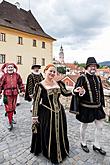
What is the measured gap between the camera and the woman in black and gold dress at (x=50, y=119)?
10.7 feet

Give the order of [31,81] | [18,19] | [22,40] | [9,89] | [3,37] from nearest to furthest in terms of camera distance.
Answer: [9,89] → [31,81] → [3,37] → [22,40] → [18,19]

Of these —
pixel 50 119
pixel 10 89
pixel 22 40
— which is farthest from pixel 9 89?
pixel 22 40

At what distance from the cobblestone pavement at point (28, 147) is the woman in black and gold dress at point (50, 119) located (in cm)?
22

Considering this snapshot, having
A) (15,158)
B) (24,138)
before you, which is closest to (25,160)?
(15,158)

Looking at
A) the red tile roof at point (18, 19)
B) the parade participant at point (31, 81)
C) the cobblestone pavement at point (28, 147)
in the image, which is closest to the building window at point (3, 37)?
the red tile roof at point (18, 19)

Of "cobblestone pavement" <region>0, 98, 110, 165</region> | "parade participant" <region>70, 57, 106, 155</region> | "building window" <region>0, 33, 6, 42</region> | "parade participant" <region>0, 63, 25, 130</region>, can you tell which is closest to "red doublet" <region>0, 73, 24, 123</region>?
"parade participant" <region>0, 63, 25, 130</region>

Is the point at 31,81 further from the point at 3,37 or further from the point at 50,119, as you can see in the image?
the point at 3,37

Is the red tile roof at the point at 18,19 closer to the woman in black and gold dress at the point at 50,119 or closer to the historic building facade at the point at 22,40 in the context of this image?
the historic building facade at the point at 22,40

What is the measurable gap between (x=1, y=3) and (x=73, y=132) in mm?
23399

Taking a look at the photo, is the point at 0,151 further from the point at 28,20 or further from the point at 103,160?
the point at 28,20

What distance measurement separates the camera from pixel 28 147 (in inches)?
153

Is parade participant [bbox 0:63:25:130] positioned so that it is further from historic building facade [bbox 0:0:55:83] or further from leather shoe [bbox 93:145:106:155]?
historic building facade [bbox 0:0:55:83]

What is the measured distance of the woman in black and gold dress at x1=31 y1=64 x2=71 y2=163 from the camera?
3258 mm

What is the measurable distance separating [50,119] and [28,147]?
3.28 feet
